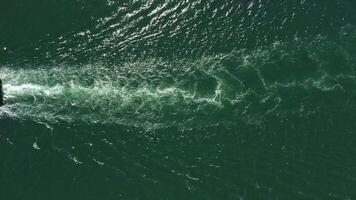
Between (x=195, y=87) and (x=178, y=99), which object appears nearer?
(x=178, y=99)

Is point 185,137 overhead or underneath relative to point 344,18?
underneath

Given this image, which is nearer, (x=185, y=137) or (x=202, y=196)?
(x=202, y=196)

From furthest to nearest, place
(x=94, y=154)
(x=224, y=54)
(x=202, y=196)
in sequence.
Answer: (x=224, y=54) → (x=94, y=154) → (x=202, y=196)

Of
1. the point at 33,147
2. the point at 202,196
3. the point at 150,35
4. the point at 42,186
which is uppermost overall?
the point at 150,35

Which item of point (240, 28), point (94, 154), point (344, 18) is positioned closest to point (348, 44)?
point (344, 18)

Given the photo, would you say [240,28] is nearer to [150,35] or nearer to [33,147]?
[150,35]

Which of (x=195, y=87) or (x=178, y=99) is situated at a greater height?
(x=195, y=87)

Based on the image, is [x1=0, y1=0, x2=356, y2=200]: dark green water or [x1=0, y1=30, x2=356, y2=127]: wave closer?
[x1=0, y1=0, x2=356, y2=200]: dark green water

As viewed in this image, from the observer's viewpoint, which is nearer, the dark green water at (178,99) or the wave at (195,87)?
the dark green water at (178,99)
